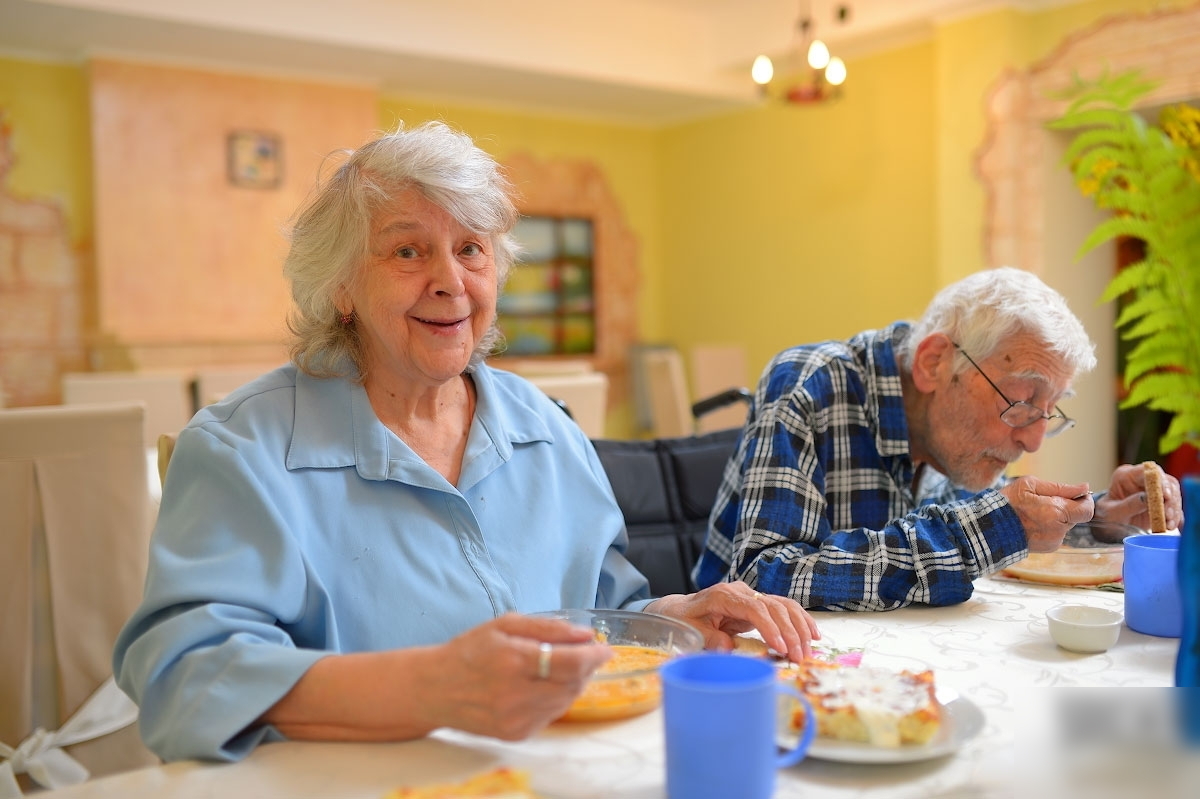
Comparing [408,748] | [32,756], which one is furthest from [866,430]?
[32,756]

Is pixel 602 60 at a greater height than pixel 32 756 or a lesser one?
greater

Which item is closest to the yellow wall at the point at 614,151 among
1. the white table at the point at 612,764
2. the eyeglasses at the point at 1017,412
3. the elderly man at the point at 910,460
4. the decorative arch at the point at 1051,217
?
the decorative arch at the point at 1051,217

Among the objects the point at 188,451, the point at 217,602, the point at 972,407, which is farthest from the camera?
the point at 972,407

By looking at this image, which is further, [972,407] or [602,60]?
[602,60]

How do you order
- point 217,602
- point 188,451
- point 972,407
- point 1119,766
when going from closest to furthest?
point 1119,766 < point 217,602 < point 188,451 < point 972,407

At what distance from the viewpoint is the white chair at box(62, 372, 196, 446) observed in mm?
3562

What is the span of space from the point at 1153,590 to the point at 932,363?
1.83ft

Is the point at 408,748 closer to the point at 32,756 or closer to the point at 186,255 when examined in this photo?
the point at 32,756

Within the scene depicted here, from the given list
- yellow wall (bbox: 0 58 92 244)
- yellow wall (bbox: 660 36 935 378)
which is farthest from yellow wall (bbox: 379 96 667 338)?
yellow wall (bbox: 0 58 92 244)

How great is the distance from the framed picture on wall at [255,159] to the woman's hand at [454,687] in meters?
5.55

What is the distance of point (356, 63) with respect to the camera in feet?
19.5

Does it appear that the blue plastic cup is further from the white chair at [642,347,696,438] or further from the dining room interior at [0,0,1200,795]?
the white chair at [642,347,696,438]

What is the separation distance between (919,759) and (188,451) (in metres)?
0.84

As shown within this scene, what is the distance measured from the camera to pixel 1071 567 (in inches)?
62.3
